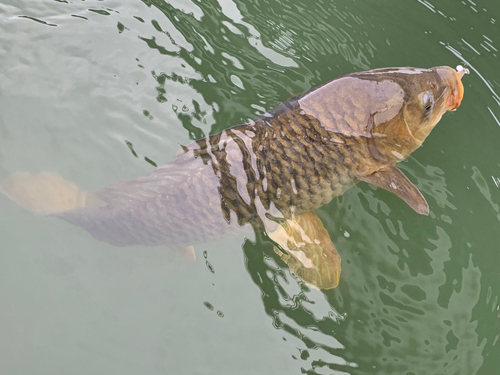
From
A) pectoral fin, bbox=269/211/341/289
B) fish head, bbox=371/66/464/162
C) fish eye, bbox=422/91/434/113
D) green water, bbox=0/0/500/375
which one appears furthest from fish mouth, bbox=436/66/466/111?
pectoral fin, bbox=269/211/341/289

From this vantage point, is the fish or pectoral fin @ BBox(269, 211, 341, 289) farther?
pectoral fin @ BBox(269, 211, 341, 289)

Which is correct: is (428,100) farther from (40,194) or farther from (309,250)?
(40,194)

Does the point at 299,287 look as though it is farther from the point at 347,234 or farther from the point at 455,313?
the point at 455,313

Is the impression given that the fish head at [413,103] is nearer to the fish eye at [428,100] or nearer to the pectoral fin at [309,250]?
the fish eye at [428,100]

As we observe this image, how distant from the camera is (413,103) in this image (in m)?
2.62

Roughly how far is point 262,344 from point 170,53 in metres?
2.31

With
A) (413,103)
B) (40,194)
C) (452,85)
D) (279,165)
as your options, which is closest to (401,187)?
(413,103)

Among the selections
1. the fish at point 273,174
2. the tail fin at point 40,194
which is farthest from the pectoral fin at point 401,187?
the tail fin at point 40,194

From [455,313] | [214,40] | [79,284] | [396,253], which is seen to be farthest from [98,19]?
[455,313]

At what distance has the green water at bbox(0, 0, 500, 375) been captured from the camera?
2.56 meters

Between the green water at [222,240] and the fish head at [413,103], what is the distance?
1.93 ft

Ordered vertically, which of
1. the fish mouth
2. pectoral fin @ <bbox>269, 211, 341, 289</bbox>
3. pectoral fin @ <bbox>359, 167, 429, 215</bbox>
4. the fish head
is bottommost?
pectoral fin @ <bbox>269, 211, 341, 289</bbox>

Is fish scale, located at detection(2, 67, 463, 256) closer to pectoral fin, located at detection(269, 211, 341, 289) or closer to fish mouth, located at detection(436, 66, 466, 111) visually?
fish mouth, located at detection(436, 66, 466, 111)

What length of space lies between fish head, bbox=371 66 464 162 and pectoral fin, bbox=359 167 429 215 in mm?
133
